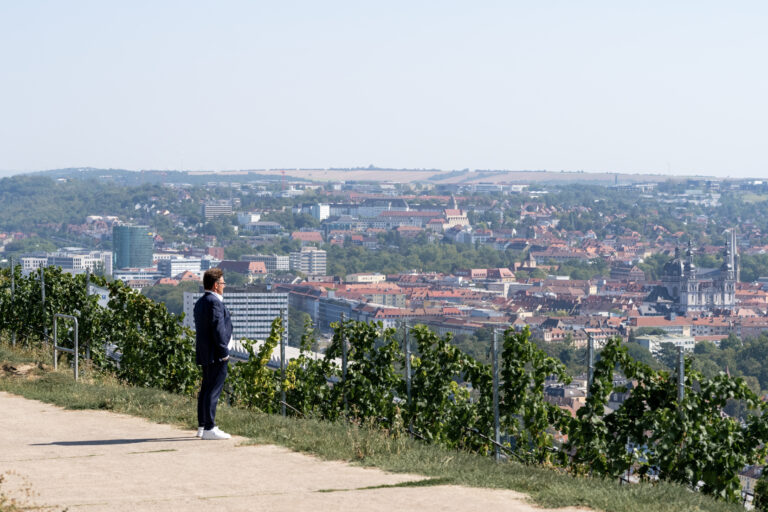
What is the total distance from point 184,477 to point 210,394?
93cm

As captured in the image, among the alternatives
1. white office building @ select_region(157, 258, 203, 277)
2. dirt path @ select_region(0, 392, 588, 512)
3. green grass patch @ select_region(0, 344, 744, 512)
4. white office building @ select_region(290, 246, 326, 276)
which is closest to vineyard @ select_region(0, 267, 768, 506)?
green grass patch @ select_region(0, 344, 744, 512)

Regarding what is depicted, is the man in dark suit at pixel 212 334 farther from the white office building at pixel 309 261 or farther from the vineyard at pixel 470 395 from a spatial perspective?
the white office building at pixel 309 261

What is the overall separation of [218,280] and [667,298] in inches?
3690

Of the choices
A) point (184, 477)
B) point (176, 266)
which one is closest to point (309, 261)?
point (176, 266)

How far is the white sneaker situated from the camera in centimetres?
563

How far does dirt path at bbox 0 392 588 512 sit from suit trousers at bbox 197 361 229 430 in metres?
0.11

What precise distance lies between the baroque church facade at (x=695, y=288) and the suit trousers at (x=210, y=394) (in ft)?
298

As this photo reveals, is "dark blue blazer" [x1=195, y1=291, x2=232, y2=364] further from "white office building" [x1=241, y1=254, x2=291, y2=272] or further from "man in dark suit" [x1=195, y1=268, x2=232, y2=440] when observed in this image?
"white office building" [x1=241, y1=254, x2=291, y2=272]

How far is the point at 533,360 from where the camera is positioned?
5.90 meters

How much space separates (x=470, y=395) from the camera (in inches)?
263

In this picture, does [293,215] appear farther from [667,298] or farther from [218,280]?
[218,280]

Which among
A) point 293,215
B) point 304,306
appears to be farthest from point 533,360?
point 293,215

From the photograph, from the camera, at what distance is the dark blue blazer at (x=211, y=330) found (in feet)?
19.0

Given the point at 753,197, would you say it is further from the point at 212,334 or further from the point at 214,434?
the point at 214,434
